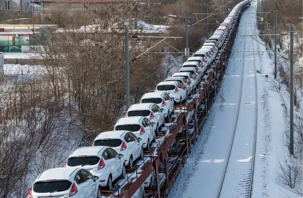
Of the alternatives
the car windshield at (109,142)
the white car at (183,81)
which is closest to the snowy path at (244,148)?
the white car at (183,81)

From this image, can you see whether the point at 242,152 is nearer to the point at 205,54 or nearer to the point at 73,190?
the point at 205,54

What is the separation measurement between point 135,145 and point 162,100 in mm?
7256

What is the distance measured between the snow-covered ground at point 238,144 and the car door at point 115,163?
5.72 meters

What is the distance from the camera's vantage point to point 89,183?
50.9ft

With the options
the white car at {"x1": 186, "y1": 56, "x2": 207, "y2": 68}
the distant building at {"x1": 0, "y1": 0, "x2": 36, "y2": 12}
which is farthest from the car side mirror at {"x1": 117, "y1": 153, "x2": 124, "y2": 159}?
the distant building at {"x1": 0, "y1": 0, "x2": 36, "y2": 12}

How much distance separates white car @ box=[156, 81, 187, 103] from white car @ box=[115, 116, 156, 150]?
7.21 m

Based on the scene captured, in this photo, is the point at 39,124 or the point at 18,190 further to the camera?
the point at 39,124

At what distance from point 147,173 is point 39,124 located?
9478mm

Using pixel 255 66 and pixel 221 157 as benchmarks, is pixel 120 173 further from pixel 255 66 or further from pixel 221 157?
pixel 255 66

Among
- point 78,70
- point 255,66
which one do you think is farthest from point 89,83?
point 255,66

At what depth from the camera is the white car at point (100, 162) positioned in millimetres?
16875

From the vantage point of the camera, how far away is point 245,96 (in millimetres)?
45000

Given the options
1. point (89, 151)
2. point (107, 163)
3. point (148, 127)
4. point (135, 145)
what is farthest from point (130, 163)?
point (148, 127)

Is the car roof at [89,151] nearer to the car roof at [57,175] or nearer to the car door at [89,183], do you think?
the car door at [89,183]
